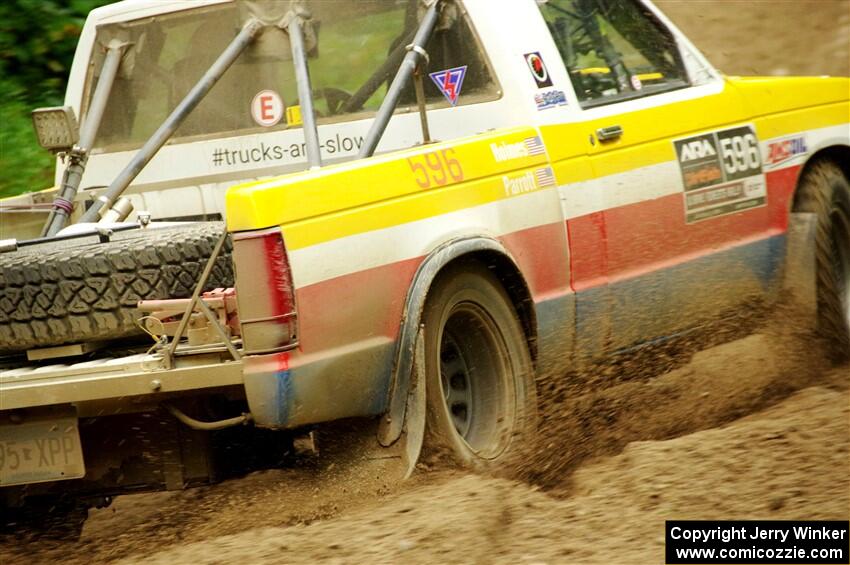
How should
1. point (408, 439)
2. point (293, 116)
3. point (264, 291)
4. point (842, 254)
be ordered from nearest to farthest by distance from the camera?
point (264, 291), point (408, 439), point (293, 116), point (842, 254)

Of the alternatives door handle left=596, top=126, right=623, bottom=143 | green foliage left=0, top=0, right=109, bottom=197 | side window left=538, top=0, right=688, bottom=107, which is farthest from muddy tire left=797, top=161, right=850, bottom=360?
green foliage left=0, top=0, right=109, bottom=197

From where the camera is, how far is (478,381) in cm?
520

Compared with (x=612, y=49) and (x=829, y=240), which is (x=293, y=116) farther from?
(x=829, y=240)

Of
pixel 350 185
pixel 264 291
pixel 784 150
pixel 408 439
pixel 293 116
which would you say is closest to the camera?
pixel 264 291

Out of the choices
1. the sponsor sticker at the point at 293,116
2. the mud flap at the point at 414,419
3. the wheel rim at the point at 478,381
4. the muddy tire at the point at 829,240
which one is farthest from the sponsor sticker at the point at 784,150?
the mud flap at the point at 414,419

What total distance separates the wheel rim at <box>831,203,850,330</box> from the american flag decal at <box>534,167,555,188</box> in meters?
2.13

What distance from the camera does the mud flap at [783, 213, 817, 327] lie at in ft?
21.7

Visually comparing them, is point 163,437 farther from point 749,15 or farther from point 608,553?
point 749,15

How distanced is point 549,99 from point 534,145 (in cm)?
33

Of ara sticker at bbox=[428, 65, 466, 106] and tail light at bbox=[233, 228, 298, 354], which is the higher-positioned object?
ara sticker at bbox=[428, 65, 466, 106]

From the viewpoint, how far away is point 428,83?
579 centimetres

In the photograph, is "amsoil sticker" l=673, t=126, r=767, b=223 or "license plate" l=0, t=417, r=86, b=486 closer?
"license plate" l=0, t=417, r=86, b=486

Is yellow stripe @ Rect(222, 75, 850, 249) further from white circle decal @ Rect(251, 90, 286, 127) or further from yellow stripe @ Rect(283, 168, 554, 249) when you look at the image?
white circle decal @ Rect(251, 90, 286, 127)

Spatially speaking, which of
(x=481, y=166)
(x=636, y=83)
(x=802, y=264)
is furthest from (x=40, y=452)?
(x=802, y=264)
